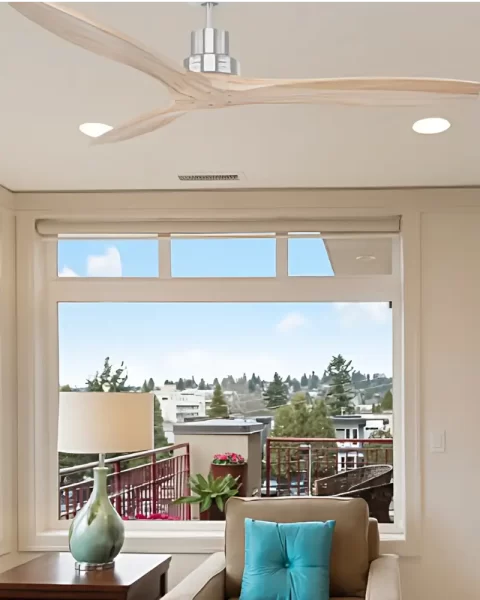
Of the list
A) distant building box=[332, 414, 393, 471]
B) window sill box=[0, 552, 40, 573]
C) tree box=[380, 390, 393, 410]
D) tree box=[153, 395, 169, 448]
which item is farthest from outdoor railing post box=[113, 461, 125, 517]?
tree box=[380, 390, 393, 410]

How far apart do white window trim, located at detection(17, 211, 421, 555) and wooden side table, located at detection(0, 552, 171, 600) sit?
58 centimetres

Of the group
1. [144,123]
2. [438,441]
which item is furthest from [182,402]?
[144,123]

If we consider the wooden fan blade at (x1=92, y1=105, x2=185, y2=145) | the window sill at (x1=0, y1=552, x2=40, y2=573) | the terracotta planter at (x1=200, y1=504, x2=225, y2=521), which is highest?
the wooden fan blade at (x1=92, y1=105, x2=185, y2=145)

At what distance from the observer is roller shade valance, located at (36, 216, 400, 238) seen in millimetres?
4488

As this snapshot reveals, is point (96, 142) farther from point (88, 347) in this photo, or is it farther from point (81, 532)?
point (88, 347)

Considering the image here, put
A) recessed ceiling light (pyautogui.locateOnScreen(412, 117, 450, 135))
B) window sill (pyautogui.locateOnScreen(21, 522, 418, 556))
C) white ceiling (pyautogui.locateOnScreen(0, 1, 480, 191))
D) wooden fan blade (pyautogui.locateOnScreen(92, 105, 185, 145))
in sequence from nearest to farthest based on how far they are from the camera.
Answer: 1. wooden fan blade (pyautogui.locateOnScreen(92, 105, 185, 145))
2. white ceiling (pyautogui.locateOnScreen(0, 1, 480, 191))
3. recessed ceiling light (pyautogui.locateOnScreen(412, 117, 450, 135))
4. window sill (pyautogui.locateOnScreen(21, 522, 418, 556))

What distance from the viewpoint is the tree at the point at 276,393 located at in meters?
4.62

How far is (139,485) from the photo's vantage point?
4.64m

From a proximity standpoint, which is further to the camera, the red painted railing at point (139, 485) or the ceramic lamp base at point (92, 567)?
the red painted railing at point (139, 485)

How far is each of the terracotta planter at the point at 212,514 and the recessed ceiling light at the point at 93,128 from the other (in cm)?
227

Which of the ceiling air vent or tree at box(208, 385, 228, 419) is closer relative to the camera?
the ceiling air vent

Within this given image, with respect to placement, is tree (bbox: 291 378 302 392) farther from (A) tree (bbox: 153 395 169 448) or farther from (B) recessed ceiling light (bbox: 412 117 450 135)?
(B) recessed ceiling light (bbox: 412 117 450 135)

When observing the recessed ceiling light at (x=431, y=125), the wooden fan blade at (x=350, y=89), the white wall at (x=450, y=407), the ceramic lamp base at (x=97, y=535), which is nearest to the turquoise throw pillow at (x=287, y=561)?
the ceramic lamp base at (x=97, y=535)

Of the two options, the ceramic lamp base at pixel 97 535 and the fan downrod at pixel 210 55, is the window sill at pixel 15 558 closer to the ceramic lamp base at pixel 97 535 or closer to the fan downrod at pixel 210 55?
the ceramic lamp base at pixel 97 535
